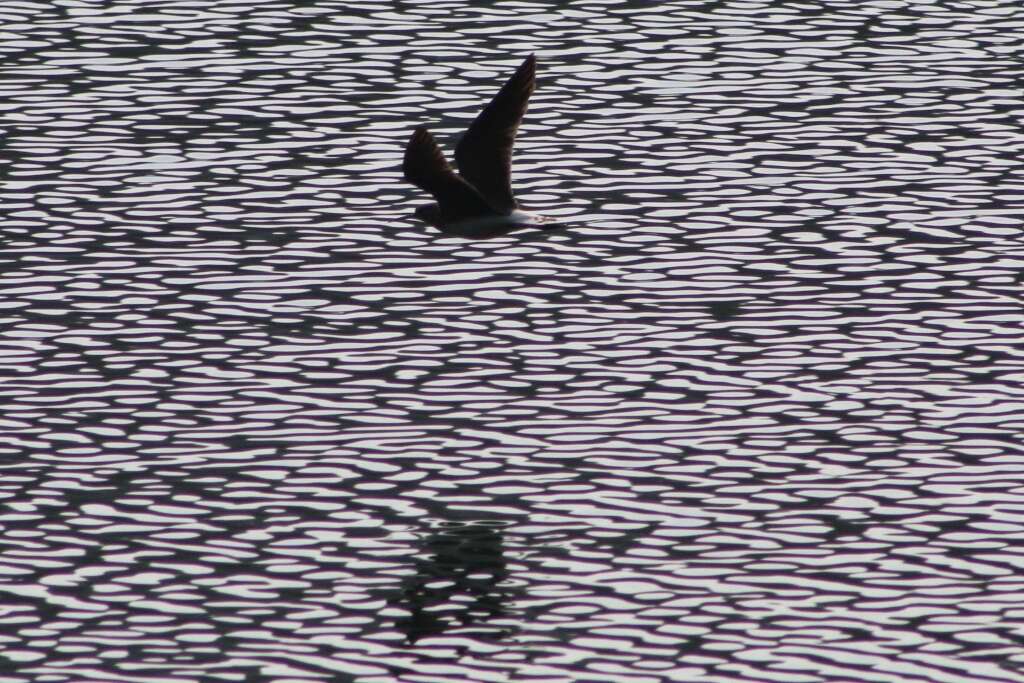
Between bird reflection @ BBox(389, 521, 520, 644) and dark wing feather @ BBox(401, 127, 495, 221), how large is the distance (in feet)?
14.6

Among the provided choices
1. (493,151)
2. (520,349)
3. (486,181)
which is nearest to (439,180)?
(486,181)

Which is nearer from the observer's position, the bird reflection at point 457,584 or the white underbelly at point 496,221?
the bird reflection at point 457,584

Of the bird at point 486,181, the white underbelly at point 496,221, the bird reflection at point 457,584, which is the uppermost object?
the bird at point 486,181

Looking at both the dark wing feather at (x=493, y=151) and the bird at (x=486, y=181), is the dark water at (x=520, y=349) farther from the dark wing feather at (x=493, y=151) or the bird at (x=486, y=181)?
the dark wing feather at (x=493, y=151)

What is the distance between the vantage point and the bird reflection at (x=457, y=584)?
70.8 ft

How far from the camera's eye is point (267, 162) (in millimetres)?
34906

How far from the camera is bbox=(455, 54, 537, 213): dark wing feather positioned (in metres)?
26.8

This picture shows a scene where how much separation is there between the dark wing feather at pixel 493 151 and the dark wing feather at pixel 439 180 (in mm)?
251

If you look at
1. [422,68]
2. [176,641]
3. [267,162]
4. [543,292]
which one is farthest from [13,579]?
[422,68]

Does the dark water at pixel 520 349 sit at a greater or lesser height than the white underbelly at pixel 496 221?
lesser

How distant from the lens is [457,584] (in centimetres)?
2238

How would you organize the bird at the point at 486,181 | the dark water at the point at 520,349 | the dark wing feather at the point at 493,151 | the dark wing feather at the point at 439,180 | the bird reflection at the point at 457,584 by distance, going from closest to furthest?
the bird reflection at the point at 457,584 < the dark water at the point at 520,349 < the dark wing feather at the point at 439,180 < the bird at the point at 486,181 < the dark wing feather at the point at 493,151

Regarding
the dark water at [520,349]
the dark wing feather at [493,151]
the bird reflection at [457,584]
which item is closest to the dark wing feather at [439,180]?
the dark wing feather at [493,151]

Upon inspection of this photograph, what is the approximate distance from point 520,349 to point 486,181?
2.42 m
